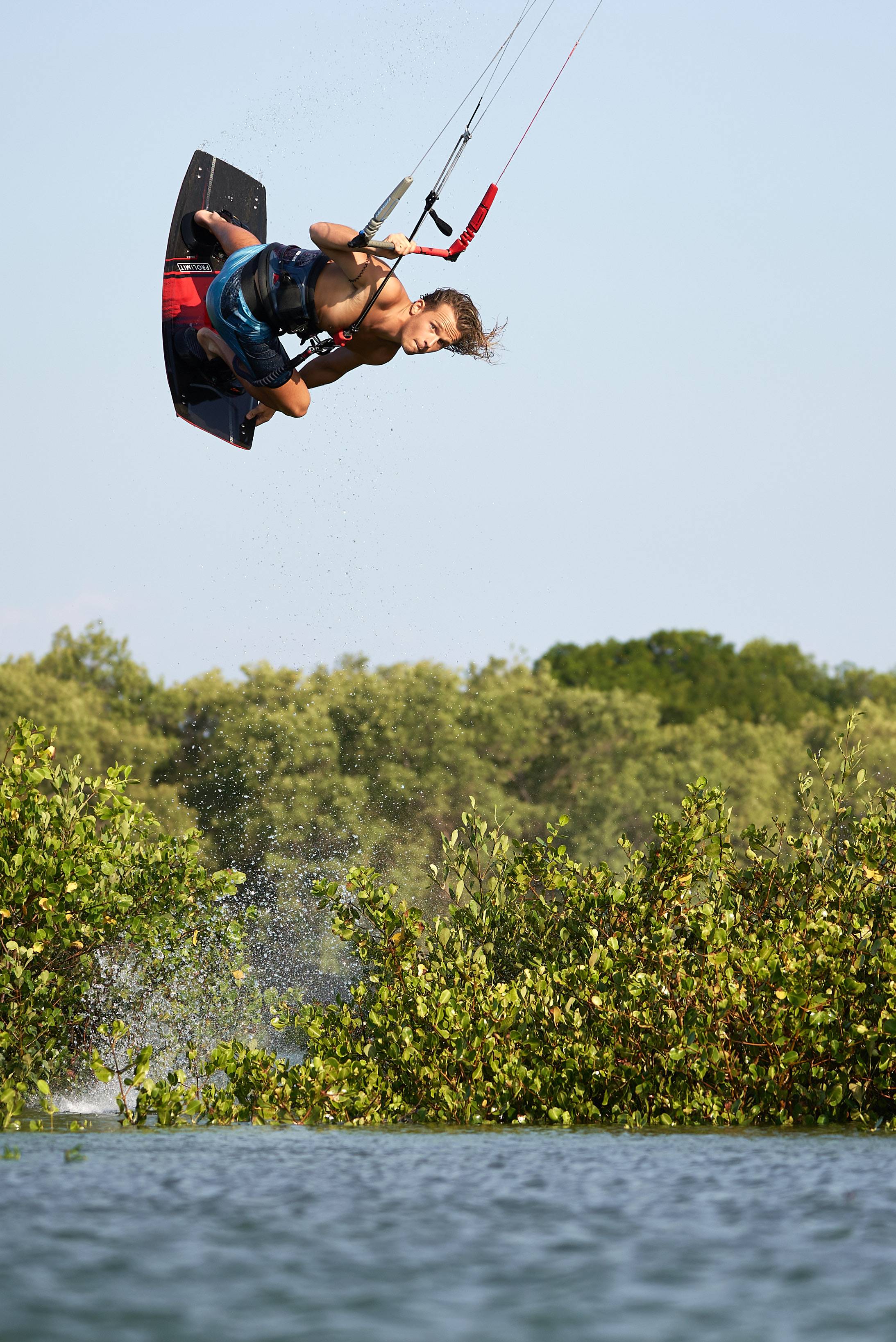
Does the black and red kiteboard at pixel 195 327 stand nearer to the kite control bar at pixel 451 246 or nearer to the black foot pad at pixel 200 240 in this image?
the black foot pad at pixel 200 240

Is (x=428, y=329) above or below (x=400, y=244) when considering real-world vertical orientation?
below

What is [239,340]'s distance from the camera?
829cm

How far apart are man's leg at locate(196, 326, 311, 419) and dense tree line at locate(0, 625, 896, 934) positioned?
3309 centimetres

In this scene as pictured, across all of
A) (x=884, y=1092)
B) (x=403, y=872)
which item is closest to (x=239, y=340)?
(x=884, y=1092)

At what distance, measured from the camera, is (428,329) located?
7.99 m

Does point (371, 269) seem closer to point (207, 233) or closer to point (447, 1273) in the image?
point (207, 233)

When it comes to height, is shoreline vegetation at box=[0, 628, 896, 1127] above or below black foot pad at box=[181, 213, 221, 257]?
below

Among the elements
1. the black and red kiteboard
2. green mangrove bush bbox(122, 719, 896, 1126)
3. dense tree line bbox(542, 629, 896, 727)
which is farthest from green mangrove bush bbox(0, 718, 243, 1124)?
dense tree line bbox(542, 629, 896, 727)

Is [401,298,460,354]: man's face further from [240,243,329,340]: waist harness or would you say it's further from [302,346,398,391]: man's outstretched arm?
[240,243,329,340]: waist harness

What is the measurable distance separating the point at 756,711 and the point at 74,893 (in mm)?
67757

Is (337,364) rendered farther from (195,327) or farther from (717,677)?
(717,677)

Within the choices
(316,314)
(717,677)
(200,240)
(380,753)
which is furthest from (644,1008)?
(717,677)

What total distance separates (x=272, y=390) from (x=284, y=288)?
57cm

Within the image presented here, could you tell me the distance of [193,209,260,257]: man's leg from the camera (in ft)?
30.1
